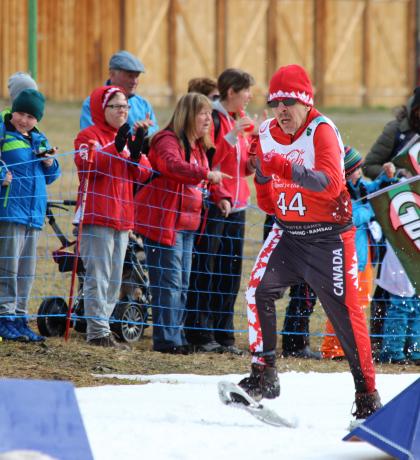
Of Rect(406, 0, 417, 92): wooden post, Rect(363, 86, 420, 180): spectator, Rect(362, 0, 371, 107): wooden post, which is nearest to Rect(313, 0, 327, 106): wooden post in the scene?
Rect(362, 0, 371, 107): wooden post

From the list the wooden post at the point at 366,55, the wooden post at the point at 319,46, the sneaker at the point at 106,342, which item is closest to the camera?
the sneaker at the point at 106,342

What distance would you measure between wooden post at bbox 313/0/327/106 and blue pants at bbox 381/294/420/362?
1963 centimetres

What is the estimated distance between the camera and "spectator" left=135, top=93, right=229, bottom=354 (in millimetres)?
8805

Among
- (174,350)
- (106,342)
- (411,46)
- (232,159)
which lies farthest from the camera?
(411,46)

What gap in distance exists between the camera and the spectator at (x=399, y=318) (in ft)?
30.3

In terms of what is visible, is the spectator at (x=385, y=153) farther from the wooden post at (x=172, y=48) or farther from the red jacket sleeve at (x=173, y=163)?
the wooden post at (x=172, y=48)

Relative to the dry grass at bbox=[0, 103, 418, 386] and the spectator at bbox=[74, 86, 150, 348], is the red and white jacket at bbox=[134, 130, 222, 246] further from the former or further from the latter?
the dry grass at bbox=[0, 103, 418, 386]

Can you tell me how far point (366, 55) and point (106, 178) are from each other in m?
21.5

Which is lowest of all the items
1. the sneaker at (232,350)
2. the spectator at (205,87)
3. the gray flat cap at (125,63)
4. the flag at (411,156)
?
the sneaker at (232,350)

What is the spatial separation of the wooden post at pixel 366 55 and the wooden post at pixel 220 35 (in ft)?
12.4

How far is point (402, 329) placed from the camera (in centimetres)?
931

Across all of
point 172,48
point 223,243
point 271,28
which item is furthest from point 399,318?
point 271,28

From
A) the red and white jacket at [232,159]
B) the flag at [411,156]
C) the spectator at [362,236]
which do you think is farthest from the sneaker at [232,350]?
the flag at [411,156]

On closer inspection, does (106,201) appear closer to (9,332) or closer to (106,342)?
(106,342)
